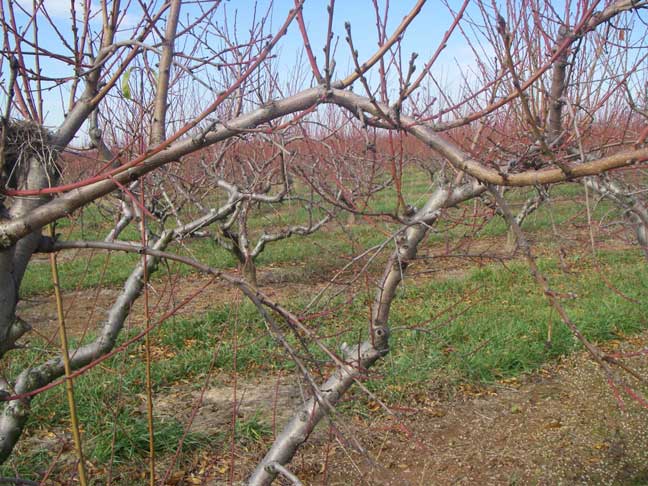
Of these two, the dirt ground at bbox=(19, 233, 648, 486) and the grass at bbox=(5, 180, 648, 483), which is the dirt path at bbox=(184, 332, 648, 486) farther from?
the grass at bbox=(5, 180, 648, 483)

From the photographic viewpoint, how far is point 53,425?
13.2ft

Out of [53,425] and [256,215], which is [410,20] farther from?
[256,215]

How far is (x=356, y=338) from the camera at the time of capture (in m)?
5.43

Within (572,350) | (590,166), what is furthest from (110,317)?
(572,350)

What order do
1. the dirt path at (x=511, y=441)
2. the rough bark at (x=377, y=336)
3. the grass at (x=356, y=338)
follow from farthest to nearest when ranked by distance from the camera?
the grass at (x=356, y=338) → the dirt path at (x=511, y=441) → the rough bark at (x=377, y=336)

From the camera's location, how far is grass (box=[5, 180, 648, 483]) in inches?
147

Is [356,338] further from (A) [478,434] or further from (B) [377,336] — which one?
(B) [377,336]

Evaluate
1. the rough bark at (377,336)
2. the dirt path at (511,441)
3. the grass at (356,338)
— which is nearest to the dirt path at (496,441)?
the dirt path at (511,441)

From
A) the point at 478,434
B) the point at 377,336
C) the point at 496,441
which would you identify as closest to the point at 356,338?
the point at 478,434

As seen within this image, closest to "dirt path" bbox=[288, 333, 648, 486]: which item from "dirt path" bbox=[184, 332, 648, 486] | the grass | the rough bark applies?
"dirt path" bbox=[184, 332, 648, 486]

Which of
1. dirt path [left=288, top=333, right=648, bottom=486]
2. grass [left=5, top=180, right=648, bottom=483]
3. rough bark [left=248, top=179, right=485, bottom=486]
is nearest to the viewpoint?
rough bark [left=248, top=179, right=485, bottom=486]

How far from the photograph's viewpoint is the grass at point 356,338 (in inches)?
147

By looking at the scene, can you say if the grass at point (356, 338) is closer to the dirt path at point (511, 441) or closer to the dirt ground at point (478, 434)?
the dirt ground at point (478, 434)

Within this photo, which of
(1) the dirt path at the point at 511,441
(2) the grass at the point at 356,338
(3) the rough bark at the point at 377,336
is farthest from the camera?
(2) the grass at the point at 356,338
